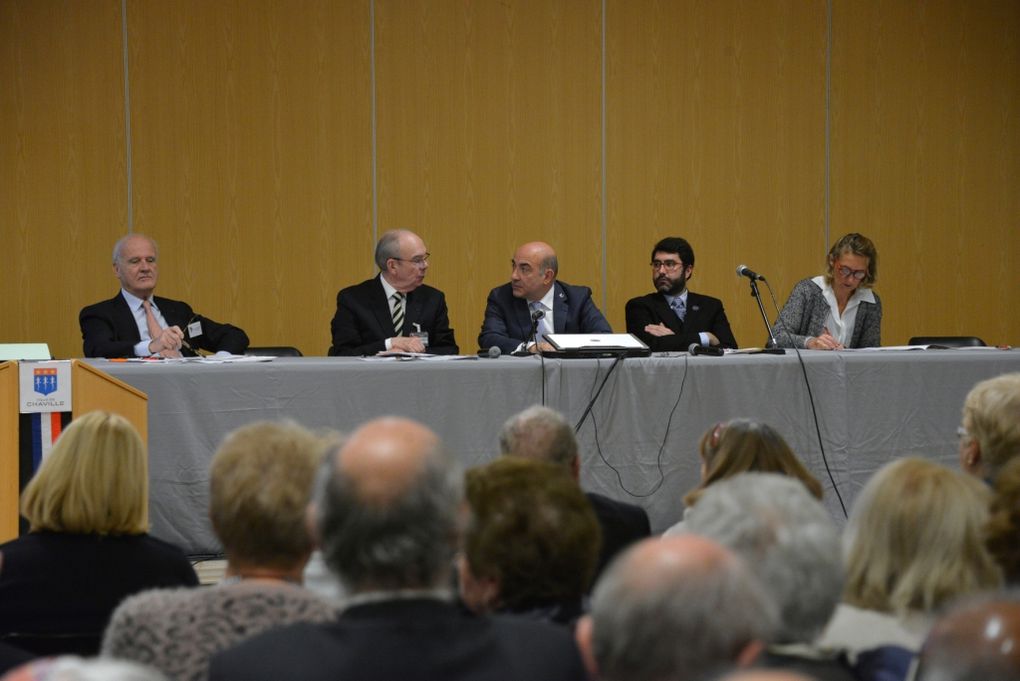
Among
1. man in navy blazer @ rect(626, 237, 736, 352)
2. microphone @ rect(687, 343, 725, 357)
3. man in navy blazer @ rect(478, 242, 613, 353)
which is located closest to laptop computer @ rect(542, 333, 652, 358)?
microphone @ rect(687, 343, 725, 357)

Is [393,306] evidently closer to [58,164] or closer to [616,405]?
[616,405]

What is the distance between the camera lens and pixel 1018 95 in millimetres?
7320

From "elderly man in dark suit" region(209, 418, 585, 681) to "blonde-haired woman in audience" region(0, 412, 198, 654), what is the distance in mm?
764

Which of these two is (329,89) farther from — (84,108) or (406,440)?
(406,440)

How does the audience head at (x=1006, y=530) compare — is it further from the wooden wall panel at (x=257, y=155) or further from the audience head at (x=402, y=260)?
the wooden wall panel at (x=257, y=155)

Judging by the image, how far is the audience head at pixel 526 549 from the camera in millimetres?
1653

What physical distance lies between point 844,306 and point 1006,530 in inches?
161

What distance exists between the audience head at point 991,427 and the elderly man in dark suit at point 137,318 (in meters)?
3.25

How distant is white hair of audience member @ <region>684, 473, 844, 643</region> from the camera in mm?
1458

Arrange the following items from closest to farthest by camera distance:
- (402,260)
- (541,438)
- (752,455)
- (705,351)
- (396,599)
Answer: (396,599)
(752,455)
(541,438)
(705,351)
(402,260)

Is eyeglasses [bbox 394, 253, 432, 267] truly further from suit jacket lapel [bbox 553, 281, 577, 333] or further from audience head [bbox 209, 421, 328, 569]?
audience head [bbox 209, 421, 328, 569]

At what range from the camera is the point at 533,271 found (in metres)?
5.38

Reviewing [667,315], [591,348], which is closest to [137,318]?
[591,348]

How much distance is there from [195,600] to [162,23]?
548 centimetres
